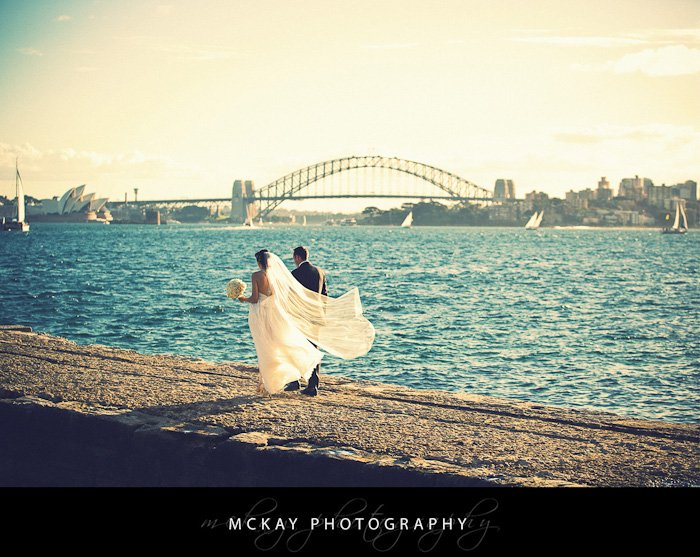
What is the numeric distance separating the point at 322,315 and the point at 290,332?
0.42m

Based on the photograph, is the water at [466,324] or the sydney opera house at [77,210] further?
the sydney opera house at [77,210]

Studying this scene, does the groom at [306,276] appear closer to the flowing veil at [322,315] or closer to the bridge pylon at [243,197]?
the flowing veil at [322,315]

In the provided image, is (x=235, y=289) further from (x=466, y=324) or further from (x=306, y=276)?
(x=466, y=324)

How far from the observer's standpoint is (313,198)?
101 metres

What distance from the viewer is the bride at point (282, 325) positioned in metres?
5.86

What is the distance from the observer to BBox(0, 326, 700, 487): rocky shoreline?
4172 millimetres

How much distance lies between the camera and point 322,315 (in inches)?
248

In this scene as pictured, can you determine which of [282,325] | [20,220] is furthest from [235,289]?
[20,220]
